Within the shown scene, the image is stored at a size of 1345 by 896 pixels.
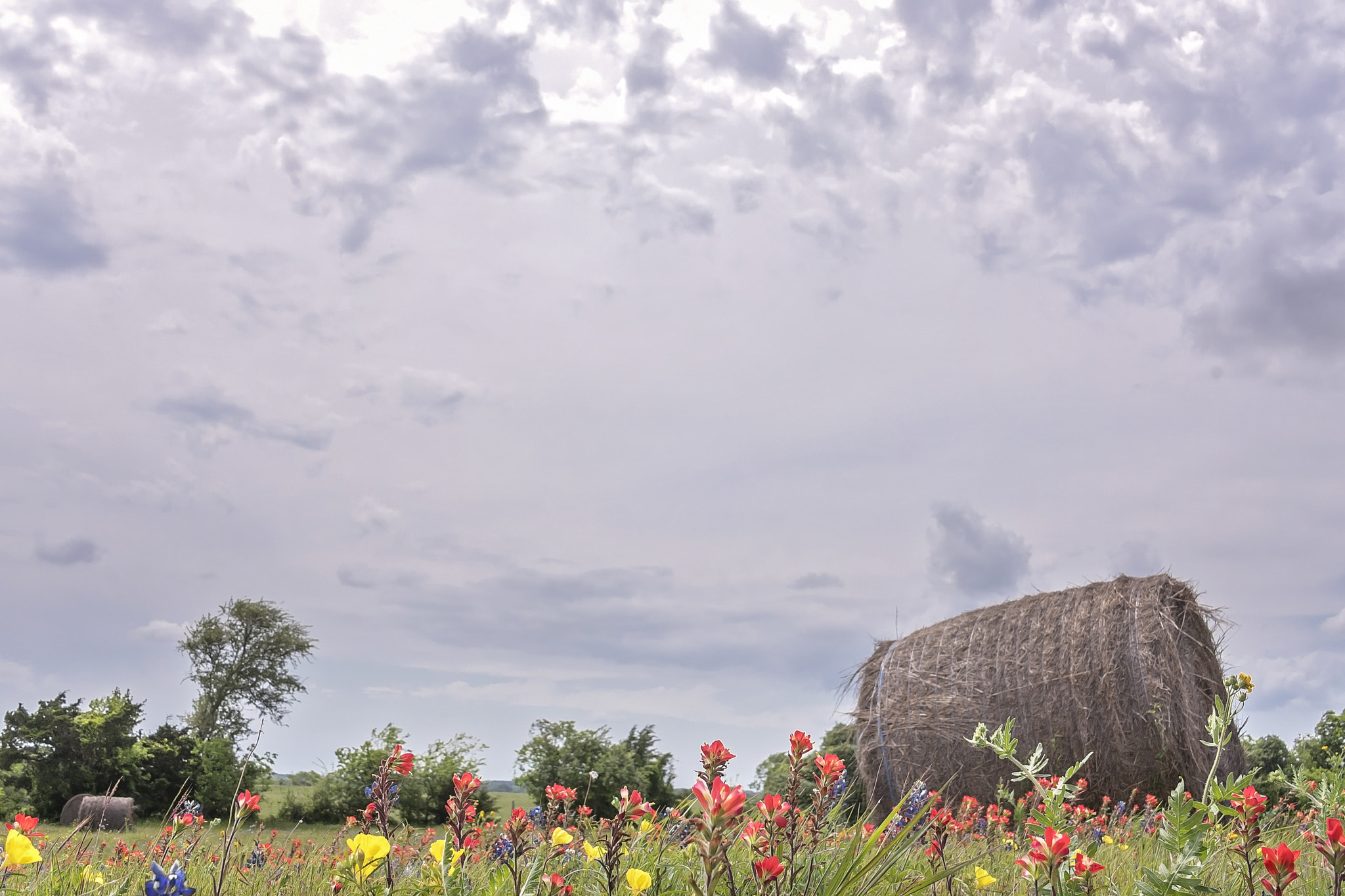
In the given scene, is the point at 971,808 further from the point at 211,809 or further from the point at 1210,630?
the point at 211,809

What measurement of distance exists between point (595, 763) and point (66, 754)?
1654cm

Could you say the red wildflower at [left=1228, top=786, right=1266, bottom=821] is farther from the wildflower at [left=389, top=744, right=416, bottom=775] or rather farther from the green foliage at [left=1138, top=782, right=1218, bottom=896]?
the wildflower at [left=389, top=744, right=416, bottom=775]

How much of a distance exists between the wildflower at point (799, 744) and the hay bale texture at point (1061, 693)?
953 cm

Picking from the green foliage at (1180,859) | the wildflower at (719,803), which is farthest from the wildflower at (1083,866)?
the wildflower at (719,803)

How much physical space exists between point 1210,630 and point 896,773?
4727mm

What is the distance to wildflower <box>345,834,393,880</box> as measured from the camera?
2.26 metres

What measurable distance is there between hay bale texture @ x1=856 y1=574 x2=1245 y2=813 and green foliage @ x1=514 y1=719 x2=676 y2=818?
7017mm

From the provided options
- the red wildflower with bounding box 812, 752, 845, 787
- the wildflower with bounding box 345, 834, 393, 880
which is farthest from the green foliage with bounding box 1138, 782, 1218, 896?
the wildflower with bounding box 345, 834, 393, 880

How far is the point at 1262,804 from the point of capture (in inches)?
91.6

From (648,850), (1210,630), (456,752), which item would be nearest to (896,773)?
(1210,630)

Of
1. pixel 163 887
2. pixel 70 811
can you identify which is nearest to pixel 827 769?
pixel 163 887

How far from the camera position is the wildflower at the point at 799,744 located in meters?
2.19

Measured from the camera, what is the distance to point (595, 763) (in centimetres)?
1870

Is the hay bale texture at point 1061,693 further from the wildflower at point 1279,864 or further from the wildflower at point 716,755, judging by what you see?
the wildflower at point 716,755
